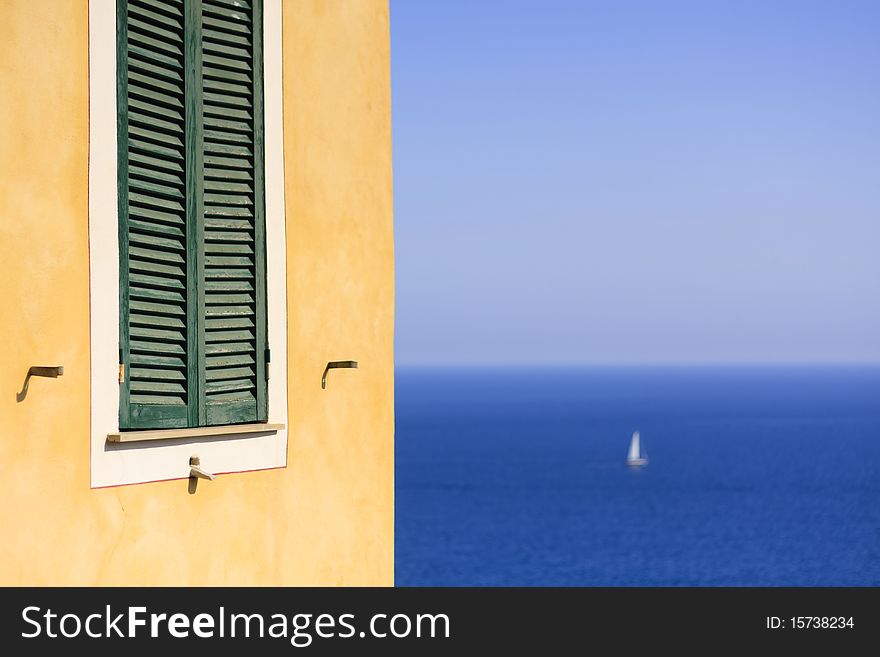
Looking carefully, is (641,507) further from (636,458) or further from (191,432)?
(191,432)

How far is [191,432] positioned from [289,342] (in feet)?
2.52

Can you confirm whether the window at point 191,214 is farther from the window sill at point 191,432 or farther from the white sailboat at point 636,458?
the white sailboat at point 636,458

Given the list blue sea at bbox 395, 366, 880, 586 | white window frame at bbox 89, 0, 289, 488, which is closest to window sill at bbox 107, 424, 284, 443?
white window frame at bbox 89, 0, 289, 488

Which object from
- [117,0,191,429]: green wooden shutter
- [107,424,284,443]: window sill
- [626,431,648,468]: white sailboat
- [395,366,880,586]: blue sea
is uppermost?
[117,0,191,429]: green wooden shutter

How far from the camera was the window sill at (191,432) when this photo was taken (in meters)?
5.27

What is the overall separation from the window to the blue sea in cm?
6857

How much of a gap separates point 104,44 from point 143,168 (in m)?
0.52

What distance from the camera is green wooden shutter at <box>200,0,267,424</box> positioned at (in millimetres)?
5770

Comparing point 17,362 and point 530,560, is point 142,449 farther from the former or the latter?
point 530,560

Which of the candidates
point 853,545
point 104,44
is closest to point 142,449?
point 104,44

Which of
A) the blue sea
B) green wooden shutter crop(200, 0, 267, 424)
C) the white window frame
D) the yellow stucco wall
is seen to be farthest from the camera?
the blue sea

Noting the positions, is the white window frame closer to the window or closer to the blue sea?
the window

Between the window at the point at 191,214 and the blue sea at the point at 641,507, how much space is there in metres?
68.6

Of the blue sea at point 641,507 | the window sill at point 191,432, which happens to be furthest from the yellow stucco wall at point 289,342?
the blue sea at point 641,507
